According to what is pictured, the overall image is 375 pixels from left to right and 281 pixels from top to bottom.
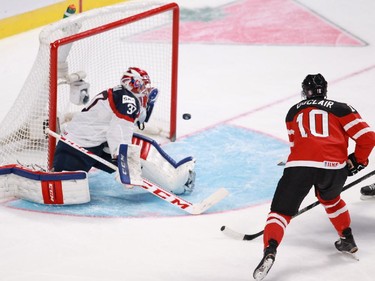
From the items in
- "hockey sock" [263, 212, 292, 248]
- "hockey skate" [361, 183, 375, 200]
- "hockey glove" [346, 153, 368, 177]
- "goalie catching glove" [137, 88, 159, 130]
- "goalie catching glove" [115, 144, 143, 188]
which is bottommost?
"hockey skate" [361, 183, 375, 200]

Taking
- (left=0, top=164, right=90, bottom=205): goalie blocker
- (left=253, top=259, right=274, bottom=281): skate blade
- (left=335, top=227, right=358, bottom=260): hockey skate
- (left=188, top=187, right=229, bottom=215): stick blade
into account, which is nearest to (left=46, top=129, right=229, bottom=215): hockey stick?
(left=188, top=187, right=229, bottom=215): stick blade

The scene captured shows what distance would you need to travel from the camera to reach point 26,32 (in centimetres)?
A: 799

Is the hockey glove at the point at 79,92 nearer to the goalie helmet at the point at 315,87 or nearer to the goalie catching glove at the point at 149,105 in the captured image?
the goalie catching glove at the point at 149,105

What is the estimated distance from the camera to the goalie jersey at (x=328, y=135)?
4430mm

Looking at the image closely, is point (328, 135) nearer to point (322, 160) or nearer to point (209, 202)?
point (322, 160)

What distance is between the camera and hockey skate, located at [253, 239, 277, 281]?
4195mm

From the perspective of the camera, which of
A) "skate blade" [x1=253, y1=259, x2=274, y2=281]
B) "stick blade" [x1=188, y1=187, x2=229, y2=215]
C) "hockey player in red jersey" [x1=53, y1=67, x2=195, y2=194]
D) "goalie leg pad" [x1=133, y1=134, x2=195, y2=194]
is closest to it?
"skate blade" [x1=253, y1=259, x2=274, y2=281]

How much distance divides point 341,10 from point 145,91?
385 centimetres

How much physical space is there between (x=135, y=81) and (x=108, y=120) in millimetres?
235

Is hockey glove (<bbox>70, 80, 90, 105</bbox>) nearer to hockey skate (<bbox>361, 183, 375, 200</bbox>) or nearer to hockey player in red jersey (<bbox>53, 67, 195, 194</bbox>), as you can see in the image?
hockey player in red jersey (<bbox>53, 67, 195, 194</bbox>)

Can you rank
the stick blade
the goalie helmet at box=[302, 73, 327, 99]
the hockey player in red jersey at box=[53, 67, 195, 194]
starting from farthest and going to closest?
the hockey player in red jersey at box=[53, 67, 195, 194]
the stick blade
the goalie helmet at box=[302, 73, 327, 99]

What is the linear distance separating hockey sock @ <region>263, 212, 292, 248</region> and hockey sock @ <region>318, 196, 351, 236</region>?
8.6 inches

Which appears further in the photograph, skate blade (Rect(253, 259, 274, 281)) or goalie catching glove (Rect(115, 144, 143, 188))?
goalie catching glove (Rect(115, 144, 143, 188))

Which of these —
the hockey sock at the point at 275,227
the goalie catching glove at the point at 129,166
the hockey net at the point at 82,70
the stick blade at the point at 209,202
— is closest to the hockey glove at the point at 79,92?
the hockey net at the point at 82,70
